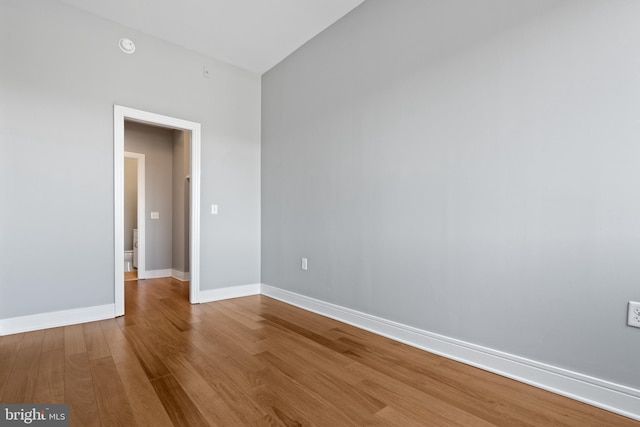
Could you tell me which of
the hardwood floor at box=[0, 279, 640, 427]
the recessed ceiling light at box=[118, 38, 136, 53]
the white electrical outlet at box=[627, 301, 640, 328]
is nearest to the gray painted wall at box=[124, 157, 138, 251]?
the hardwood floor at box=[0, 279, 640, 427]

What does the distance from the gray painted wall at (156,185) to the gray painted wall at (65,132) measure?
1998mm

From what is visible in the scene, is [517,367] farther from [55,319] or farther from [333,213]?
[55,319]

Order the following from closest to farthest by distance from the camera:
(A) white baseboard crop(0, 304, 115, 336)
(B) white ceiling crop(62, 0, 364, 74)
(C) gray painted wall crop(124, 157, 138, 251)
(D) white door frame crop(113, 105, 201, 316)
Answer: (A) white baseboard crop(0, 304, 115, 336), (B) white ceiling crop(62, 0, 364, 74), (D) white door frame crop(113, 105, 201, 316), (C) gray painted wall crop(124, 157, 138, 251)

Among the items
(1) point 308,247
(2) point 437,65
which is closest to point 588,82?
(2) point 437,65

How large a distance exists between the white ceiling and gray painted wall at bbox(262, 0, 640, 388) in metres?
0.26

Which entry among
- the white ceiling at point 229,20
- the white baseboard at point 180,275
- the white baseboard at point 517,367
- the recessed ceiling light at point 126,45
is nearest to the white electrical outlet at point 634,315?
the white baseboard at point 517,367

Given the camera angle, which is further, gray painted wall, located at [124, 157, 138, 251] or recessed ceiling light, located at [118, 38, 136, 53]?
gray painted wall, located at [124, 157, 138, 251]

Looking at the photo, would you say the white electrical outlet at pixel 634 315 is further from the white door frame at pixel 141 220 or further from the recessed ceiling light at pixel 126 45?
the white door frame at pixel 141 220

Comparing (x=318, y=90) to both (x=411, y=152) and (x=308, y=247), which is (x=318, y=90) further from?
(x=308, y=247)

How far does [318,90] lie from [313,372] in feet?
8.62

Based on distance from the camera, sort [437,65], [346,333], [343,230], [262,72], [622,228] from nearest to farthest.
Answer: [622,228], [437,65], [346,333], [343,230], [262,72]

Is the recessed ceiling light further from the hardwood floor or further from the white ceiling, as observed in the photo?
the hardwood floor

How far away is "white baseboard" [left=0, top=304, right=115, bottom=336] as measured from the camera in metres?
2.43

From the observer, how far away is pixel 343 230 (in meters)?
2.85
